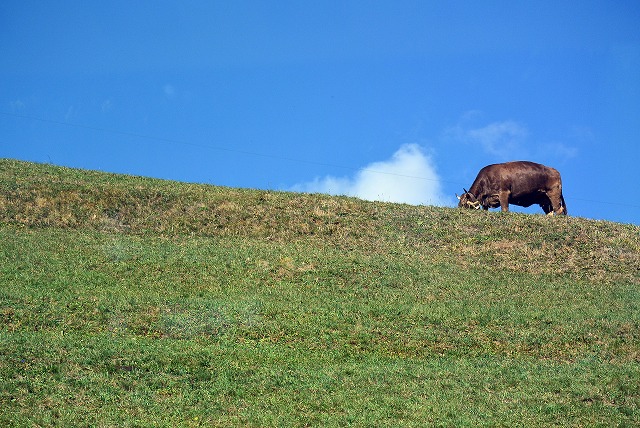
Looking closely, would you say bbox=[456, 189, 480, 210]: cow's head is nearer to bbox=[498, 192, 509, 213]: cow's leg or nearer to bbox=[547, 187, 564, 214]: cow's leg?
bbox=[498, 192, 509, 213]: cow's leg

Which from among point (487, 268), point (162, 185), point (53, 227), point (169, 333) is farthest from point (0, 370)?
point (162, 185)

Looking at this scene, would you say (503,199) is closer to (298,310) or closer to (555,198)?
(555,198)

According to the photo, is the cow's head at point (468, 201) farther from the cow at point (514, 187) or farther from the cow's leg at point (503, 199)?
the cow's leg at point (503, 199)

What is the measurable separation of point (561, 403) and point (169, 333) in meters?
10.9

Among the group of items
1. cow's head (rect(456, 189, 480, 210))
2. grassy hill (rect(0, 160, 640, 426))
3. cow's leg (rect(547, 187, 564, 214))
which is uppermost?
cow's leg (rect(547, 187, 564, 214))

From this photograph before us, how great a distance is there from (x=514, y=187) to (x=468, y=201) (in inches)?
114

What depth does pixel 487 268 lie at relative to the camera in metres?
31.7

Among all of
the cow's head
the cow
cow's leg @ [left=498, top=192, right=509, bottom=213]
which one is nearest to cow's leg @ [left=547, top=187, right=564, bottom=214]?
the cow

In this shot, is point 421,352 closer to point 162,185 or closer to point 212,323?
point 212,323

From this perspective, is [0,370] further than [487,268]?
No

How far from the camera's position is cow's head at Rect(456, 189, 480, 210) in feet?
150

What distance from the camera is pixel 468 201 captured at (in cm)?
4584

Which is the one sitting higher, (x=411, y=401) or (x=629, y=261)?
(x=629, y=261)

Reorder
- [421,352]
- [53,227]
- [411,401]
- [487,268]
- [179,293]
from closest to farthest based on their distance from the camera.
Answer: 1. [411,401]
2. [421,352]
3. [179,293]
4. [487,268]
5. [53,227]
